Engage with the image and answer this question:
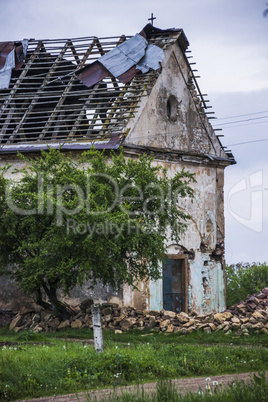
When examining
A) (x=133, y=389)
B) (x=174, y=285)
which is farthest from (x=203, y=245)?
(x=133, y=389)

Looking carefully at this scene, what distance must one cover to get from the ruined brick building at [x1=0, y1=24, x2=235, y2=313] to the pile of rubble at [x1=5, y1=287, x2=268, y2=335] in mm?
1834

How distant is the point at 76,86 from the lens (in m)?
25.9

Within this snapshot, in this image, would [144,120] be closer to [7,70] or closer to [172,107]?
[172,107]

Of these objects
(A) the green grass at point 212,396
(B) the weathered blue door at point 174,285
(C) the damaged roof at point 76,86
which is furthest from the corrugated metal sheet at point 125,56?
(A) the green grass at point 212,396

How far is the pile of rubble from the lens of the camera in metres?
18.4

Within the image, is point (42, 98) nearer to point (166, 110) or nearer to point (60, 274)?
point (166, 110)

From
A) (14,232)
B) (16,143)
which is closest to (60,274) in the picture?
(14,232)

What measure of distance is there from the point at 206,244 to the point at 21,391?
16948 mm

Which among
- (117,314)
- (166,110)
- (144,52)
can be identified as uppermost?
(144,52)

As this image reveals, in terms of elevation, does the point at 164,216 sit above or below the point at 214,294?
above

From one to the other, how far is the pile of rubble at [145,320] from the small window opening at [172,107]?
8.70 metres

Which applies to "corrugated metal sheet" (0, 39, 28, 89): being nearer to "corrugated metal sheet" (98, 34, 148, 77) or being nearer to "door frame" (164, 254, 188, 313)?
"corrugated metal sheet" (98, 34, 148, 77)

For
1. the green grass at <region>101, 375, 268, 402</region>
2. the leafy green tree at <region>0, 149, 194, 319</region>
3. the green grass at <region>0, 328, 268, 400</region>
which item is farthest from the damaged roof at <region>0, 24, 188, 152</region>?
the green grass at <region>101, 375, 268, 402</region>

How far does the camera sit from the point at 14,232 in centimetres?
1828
